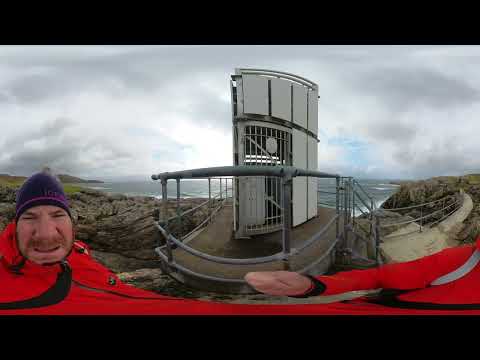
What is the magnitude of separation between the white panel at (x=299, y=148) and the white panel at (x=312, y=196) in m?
0.09

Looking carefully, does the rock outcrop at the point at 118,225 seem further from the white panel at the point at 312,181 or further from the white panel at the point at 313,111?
the white panel at the point at 313,111

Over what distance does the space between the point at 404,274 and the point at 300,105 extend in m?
0.78

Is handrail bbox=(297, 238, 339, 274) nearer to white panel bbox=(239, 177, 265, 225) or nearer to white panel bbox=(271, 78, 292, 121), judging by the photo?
white panel bbox=(239, 177, 265, 225)

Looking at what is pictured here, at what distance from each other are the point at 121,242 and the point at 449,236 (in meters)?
1.38

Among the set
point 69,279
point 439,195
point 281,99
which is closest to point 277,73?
point 281,99

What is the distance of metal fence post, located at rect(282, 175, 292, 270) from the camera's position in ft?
1.54

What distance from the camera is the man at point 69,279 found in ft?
1.95

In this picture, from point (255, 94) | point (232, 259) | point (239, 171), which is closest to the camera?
point (239, 171)

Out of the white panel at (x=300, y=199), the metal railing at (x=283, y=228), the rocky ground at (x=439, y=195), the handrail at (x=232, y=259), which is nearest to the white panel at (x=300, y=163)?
the white panel at (x=300, y=199)

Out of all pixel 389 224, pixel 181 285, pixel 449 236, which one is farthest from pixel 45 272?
pixel 449 236

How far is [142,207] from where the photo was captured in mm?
Answer: 706

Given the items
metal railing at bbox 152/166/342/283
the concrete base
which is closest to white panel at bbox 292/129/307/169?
metal railing at bbox 152/166/342/283

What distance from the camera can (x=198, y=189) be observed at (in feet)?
1.87

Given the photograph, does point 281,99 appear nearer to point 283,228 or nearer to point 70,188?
point 283,228
